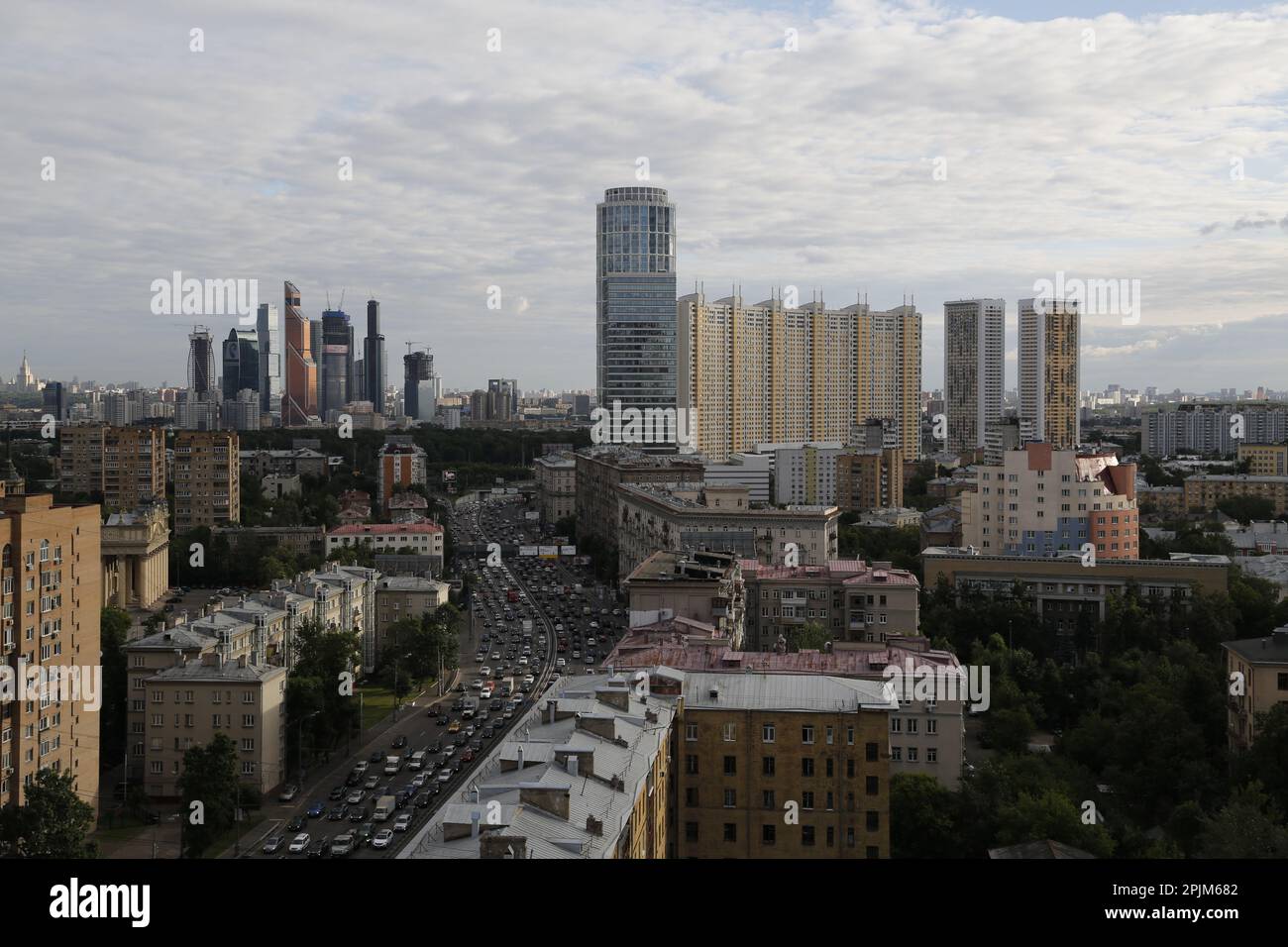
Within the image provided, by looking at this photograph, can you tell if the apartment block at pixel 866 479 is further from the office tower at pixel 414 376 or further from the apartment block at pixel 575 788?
the office tower at pixel 414 376

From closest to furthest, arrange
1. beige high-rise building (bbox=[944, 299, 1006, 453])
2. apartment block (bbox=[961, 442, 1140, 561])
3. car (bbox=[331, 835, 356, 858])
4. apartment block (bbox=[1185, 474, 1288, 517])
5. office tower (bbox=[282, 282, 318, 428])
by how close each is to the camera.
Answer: car (bbox=[331, 835, 356, 858])
apartment block (bbox=[961, 442, 1140, 561])
apartment block (bbox=[1185, 474, 1288, 517])
beige high-rise building (bbox=[944, 299, 1006, 453])
office tower (bbox=[282, 282, 318, 428])

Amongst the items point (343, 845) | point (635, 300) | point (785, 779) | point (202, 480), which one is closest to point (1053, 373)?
point (635, 300)

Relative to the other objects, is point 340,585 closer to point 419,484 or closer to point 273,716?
point 273,716

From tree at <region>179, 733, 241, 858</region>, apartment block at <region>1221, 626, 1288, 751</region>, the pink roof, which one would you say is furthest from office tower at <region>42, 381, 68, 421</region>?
apartment block at <region>1221, 626, 1288, 751</region>

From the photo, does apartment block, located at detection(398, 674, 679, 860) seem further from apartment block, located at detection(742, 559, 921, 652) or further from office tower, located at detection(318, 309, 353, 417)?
office tower, located at detection(318, 309, 353, 417)

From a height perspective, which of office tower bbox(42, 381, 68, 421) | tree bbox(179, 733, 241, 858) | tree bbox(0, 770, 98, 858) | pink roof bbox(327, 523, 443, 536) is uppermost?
office tower bbox(42, 381, 68, 421)

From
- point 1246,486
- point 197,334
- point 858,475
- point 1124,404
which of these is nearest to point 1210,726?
point 858,475

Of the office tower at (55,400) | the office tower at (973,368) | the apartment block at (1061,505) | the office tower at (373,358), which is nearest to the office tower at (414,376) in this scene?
the office tower at (373,358)
